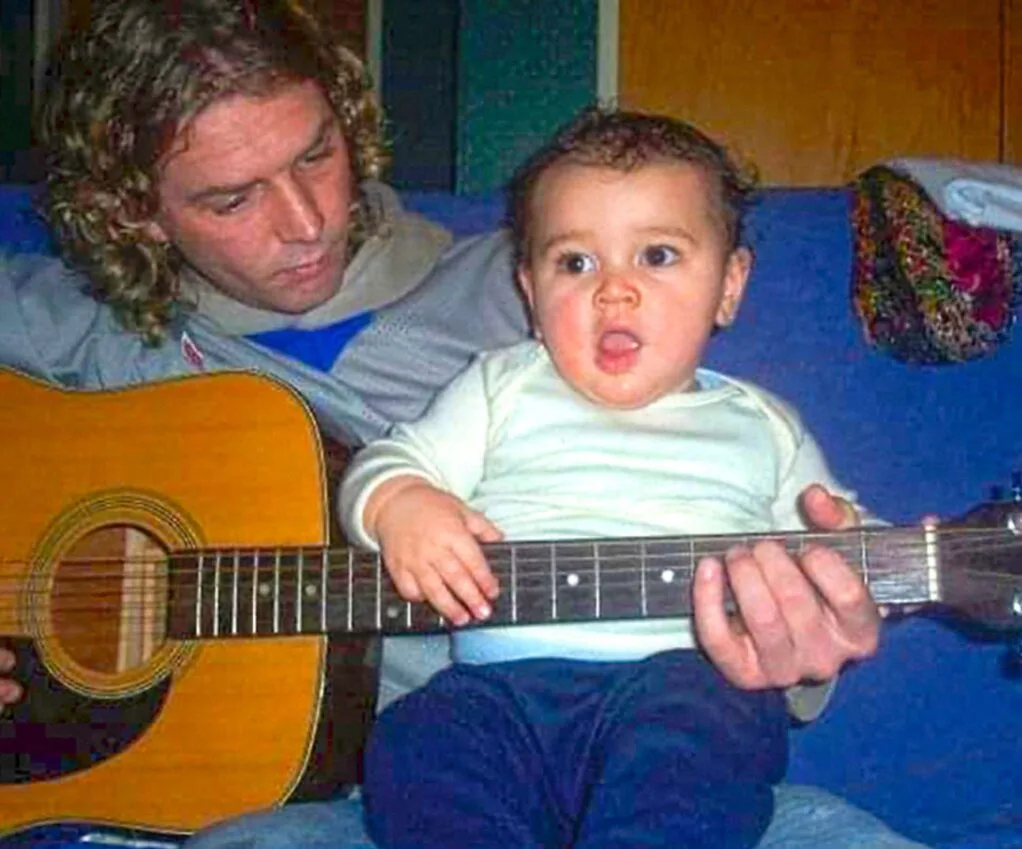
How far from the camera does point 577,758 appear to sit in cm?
116

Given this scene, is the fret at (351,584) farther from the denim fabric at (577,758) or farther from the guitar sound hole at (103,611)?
the guitar sound hole at (103,611)

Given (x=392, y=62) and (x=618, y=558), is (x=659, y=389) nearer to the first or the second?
(x=618, y=558)

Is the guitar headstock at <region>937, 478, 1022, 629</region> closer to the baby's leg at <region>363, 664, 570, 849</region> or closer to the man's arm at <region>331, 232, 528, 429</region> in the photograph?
the baby's leg at <region>363, 664, 570, 849</region>

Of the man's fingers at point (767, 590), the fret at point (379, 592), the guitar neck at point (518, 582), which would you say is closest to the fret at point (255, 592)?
the guitar neck at point (518, 582)

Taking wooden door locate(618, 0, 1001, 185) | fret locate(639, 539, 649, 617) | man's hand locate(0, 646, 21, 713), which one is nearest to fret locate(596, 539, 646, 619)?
fret locate(639, 539, 649, 617)

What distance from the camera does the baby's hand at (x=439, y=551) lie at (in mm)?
1195

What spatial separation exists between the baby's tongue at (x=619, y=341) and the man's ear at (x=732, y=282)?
111 mm

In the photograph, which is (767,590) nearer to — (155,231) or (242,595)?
(242,595)

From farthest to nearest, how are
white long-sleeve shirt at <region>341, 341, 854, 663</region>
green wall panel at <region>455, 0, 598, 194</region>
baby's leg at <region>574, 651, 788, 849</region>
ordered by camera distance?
green wall panel at <region>455, 0, 598, 194</region>, white long-sleeve shirt at <region>341, 341, 854, 663</region>, baby's leg at <region>574, 651, 788, 849</region>

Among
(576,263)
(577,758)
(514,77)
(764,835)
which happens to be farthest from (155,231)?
(514,77)

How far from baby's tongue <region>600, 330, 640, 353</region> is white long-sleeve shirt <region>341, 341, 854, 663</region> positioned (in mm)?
66

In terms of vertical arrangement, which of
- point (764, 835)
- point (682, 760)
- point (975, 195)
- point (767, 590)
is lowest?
point (764, 835)

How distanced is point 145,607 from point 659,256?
0.57 m

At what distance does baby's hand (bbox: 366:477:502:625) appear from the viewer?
120cm
